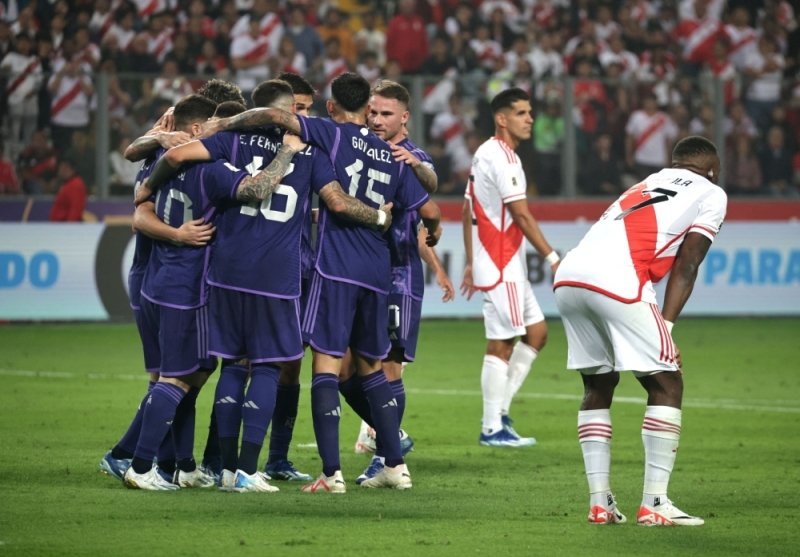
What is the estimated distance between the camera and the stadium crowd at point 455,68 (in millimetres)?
18609

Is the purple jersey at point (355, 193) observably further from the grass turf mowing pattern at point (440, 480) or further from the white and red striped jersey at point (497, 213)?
the white and red striped jersey at point (497, 213)

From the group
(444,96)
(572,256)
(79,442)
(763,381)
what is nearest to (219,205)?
(572,256)

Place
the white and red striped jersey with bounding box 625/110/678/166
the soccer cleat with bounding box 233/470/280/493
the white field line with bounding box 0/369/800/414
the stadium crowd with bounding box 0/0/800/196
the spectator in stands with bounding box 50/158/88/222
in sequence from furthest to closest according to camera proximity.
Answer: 1. the white and red striped jersey with bounding box 625/110/678/166
2. the stadium crowd with bounding box 0/0/800/196
3. the spectator in stands with bounding box 50/158/88/222
4. the white field line with bounding box 0/369/800/414
5. the soccer cleat with bounding box 233/470/280/493

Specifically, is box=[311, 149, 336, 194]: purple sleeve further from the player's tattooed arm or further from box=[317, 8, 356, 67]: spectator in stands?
box=[317, 8, 356, 67]: spectator in stands

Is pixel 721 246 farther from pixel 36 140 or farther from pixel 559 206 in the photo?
pixel 36 140

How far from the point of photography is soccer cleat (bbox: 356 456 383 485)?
8.28 meters

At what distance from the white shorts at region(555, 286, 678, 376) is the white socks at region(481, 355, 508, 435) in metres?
3.26

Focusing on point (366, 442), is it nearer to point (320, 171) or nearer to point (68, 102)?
point (320, 171)

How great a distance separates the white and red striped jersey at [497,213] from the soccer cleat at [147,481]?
3763 millimetres

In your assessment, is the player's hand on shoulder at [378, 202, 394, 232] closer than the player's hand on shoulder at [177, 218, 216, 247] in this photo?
No

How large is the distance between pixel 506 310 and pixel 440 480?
8.21 feet

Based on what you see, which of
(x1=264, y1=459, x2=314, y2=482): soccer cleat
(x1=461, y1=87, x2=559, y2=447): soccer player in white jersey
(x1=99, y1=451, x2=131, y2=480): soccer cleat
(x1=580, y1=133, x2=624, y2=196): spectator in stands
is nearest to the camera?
(x1=99, y1=451, x2=131, y2=480): soccer cleat

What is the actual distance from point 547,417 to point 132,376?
4337 millimetres

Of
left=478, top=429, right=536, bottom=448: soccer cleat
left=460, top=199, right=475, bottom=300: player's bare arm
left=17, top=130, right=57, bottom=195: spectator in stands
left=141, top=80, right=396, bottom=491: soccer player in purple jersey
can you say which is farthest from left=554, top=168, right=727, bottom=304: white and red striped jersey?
left=17, top=130, right=57, bottom=195: spectator in stands
